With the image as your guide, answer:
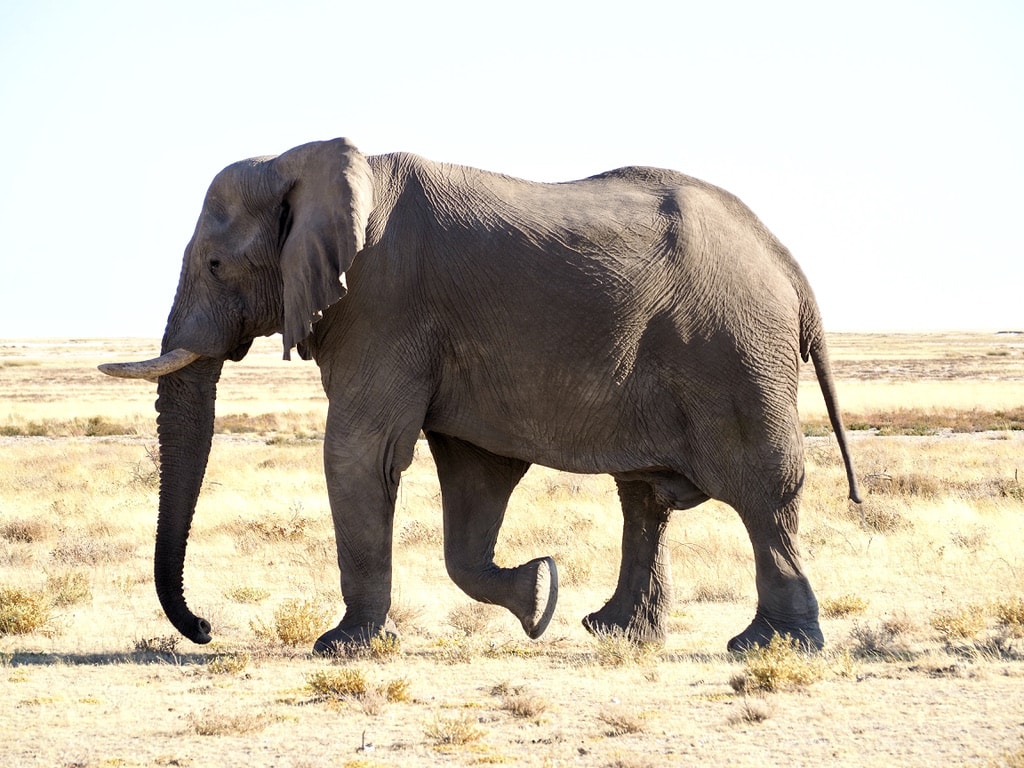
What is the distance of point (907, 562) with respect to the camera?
12.5 m

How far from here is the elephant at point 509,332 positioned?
8.51m

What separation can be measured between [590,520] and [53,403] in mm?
36186

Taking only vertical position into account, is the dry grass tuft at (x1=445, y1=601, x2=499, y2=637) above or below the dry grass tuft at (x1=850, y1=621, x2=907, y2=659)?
below

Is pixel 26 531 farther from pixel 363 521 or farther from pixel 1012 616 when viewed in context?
pixel 1012 616

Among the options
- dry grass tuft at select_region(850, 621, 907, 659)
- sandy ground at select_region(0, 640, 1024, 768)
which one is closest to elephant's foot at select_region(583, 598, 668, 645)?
sandy ground at select_region(0, 640, 1024, 768)

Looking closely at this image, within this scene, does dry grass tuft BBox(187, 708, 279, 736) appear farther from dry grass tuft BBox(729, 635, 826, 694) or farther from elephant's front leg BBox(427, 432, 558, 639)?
dry grass tuft BBox(729, 635, 826, 694)

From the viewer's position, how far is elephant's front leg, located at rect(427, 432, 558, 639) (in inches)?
356

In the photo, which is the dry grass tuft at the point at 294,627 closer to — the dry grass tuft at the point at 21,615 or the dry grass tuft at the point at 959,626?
the dry grass tuft at the point at 21,615

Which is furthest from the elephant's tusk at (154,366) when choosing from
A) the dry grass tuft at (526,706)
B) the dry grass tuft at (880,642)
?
the dry grass tuft at (880,642)

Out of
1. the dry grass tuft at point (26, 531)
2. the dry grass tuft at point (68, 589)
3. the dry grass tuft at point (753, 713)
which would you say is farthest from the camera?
the dry grass tuft at point (26, 531)

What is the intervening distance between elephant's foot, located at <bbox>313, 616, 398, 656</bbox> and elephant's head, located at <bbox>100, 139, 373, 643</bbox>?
31.3 inches

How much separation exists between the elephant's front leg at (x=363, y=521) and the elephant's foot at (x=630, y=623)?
1.57m

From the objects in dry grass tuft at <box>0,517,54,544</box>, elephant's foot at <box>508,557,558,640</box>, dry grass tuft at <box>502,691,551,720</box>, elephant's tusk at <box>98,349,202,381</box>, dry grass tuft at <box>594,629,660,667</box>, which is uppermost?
elephant's tusk at <box>98,349,202,381</box>

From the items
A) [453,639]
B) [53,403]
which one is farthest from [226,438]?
[453,639]
